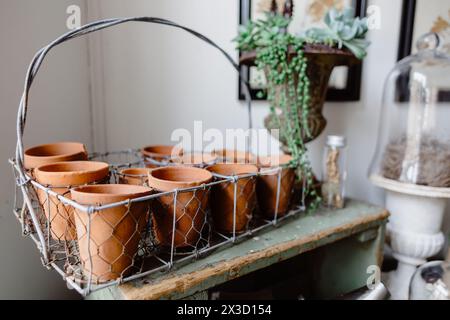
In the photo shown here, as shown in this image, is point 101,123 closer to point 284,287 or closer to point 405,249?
point 284,287

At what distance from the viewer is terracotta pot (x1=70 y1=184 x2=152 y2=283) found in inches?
17.9

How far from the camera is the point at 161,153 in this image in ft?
A: 2.70

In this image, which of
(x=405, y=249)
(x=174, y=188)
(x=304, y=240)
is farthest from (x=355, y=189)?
(x=174, y=188)

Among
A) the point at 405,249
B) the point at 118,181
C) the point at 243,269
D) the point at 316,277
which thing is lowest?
the point at 316,277

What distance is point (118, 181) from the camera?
25.0 inches

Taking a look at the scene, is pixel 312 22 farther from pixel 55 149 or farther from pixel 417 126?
pixel 55 149

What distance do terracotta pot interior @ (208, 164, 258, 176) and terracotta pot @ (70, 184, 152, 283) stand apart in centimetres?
22

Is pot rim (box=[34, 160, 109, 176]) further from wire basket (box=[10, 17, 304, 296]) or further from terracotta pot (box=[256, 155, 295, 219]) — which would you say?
terracotta pot (box=[256, 155, 295, 219])

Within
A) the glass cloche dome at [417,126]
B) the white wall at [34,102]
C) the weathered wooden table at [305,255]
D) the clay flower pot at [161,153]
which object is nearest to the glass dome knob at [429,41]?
the glass cloche dome at [417,126]

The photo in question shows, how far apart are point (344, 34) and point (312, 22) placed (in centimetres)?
38

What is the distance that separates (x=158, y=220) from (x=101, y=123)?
560 mm

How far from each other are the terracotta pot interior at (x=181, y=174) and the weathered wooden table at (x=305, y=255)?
0.48ft

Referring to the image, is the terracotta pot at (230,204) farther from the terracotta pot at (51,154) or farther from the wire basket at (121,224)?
the terracotta pot at (51,154)

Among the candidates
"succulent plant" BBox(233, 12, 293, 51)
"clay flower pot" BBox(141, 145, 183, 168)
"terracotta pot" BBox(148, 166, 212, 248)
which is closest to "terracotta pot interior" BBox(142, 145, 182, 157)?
"clay flower pot" BBox(141, 145, 183, 168)
